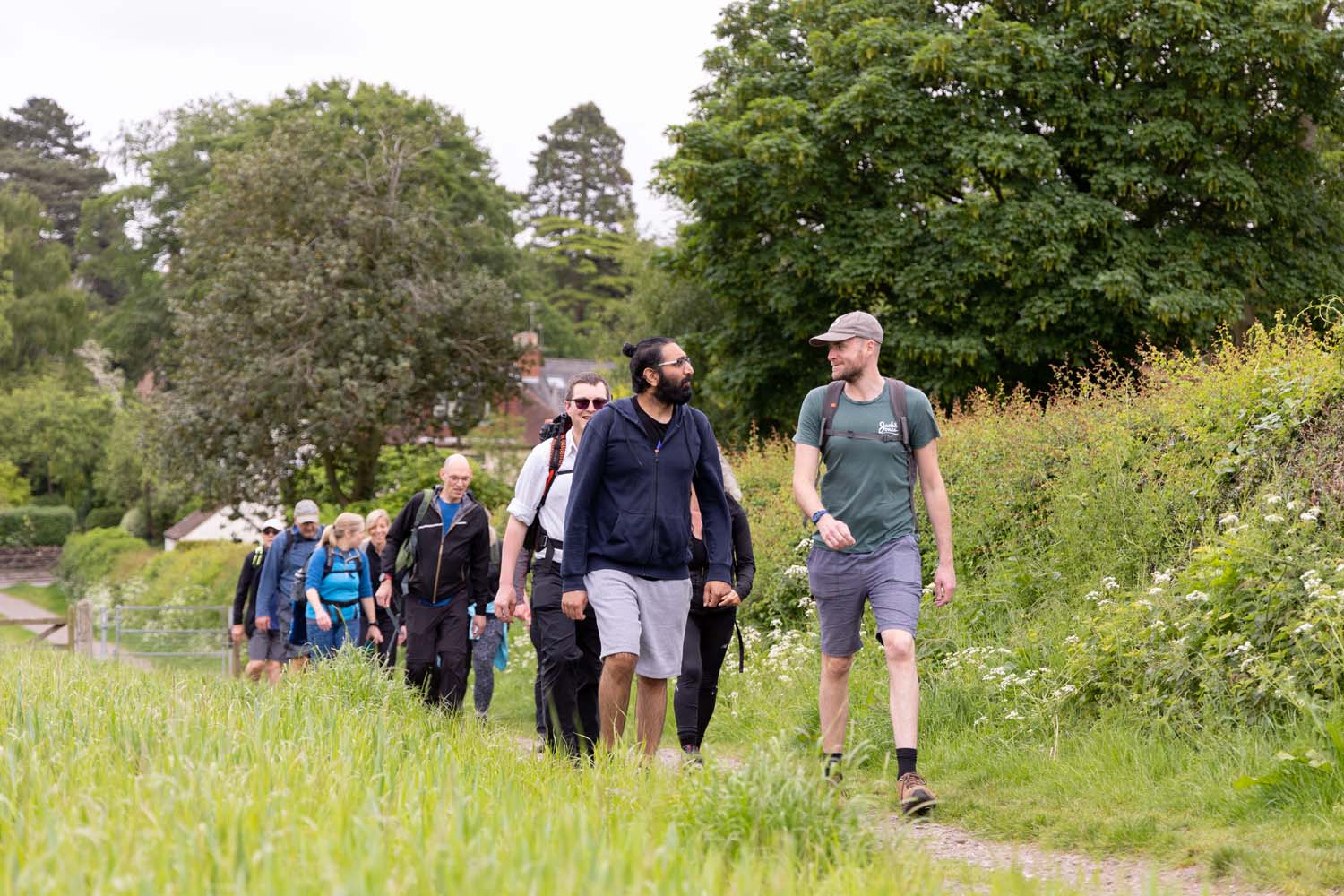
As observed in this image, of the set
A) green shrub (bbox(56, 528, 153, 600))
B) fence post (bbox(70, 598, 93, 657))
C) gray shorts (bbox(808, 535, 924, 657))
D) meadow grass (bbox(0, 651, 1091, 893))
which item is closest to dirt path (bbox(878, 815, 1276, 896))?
meadow grass (bbox(0, 651, 1091, 893))

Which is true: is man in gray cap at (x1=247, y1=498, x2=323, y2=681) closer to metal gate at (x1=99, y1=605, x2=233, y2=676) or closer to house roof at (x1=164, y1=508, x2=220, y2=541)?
metal gate at (x1=99, y1=605, x2=233, y2=676)

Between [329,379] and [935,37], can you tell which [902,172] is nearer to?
[935,37]

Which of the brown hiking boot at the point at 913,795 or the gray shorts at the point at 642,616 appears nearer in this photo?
the brown hiking boot at the point at 913,795

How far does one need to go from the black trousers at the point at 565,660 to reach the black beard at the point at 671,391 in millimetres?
1334

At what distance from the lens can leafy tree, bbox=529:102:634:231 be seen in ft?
279

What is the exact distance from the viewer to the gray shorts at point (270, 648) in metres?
12.9

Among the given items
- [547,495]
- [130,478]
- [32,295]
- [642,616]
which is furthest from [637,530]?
[32,295]

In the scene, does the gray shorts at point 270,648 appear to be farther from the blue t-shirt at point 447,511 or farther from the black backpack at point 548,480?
the black backpack at point 548,480

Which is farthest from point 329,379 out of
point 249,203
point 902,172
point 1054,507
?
point 1054,507

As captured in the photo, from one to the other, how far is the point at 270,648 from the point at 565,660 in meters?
6.51

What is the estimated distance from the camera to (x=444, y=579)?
10.1 meters

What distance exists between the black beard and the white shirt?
1145mm

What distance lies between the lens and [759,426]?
1149 inches

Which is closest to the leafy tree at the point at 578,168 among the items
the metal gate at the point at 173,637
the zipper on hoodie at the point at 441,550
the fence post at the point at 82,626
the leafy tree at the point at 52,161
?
the leafy tree at the point at 52,161
